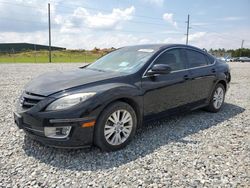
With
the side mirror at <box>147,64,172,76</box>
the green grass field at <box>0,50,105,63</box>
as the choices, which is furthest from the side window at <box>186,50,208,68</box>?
the green grass field at <box>0,50,105,63</box>

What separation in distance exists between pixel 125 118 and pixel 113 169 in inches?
32.1

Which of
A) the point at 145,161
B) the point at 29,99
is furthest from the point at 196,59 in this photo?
the point at 29,99

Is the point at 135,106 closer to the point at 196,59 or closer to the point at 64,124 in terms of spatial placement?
the point at 64,124

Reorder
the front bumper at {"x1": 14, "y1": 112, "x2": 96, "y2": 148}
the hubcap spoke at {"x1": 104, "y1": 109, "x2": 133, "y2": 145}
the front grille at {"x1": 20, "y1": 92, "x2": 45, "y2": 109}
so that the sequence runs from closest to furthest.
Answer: the front bumper at {"x1": 14, "y1": 112, "x2": 96, "y2": 148}, the front grille at {"x1": 20, "y1": 92, "x2": 45, "y2": 109}, the hubcap spoke at {"x1": 104, "y1": 109, "x2": 133, "y2": 145}

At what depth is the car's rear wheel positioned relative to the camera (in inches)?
213

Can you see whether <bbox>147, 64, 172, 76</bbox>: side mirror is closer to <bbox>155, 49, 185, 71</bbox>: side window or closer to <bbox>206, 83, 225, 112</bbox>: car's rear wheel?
<bbox>155, 49, 185, 71</bbox>: side window

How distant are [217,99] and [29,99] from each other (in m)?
4.15

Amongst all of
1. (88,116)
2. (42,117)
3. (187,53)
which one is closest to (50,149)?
(42,117)

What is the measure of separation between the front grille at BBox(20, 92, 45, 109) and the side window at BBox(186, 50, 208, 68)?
3014 millimetres

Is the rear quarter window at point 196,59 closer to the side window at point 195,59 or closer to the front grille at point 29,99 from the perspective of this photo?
the side window at point 195,59

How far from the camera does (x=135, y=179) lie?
109 inches

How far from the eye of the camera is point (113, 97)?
331cm

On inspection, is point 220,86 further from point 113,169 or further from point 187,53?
point 113,169

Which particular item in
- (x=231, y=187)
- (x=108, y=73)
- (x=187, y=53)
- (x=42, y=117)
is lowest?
(x=231, y=187)
